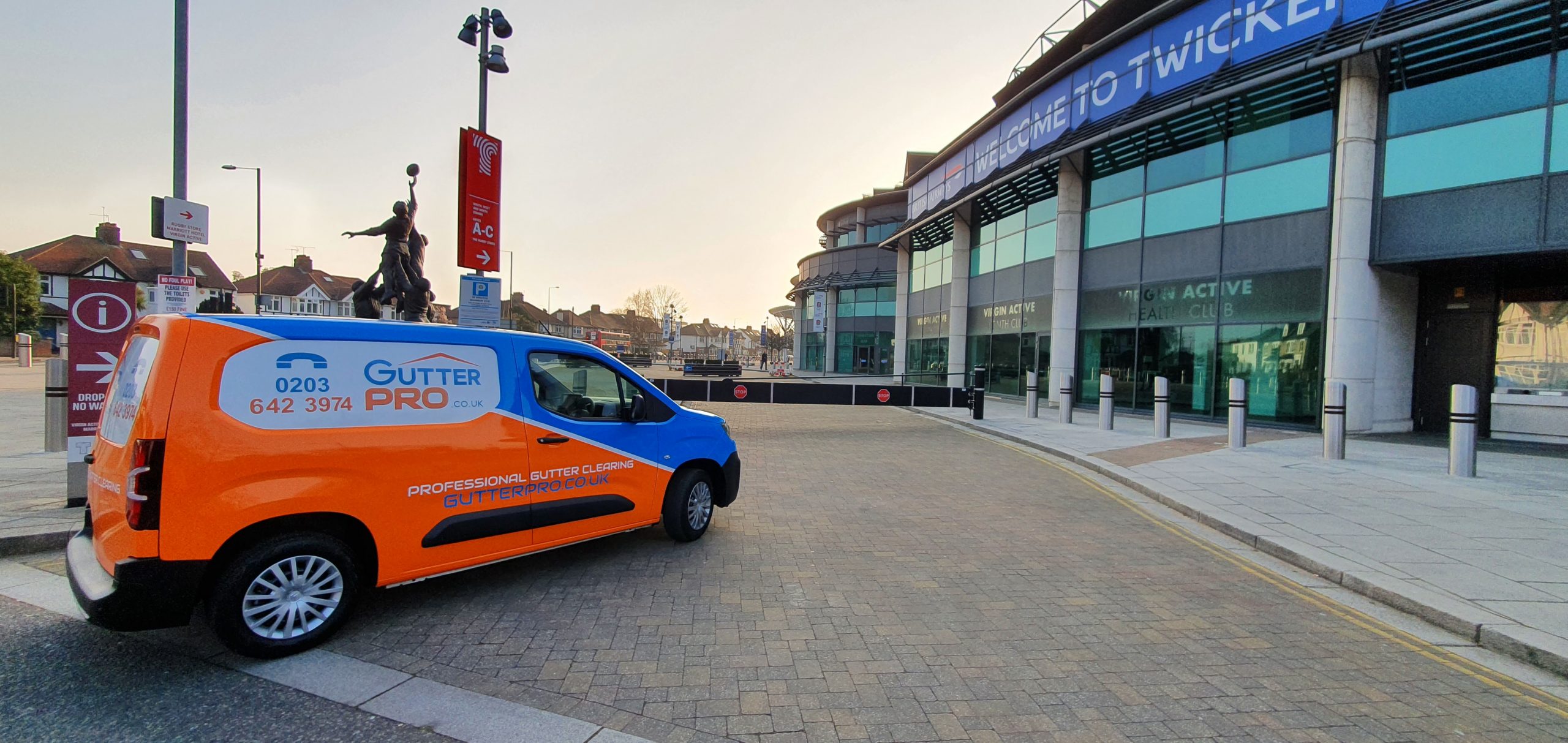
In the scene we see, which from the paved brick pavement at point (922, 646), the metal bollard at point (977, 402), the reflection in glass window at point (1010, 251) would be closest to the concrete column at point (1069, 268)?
the reflection in glass window at point (1010, 251)

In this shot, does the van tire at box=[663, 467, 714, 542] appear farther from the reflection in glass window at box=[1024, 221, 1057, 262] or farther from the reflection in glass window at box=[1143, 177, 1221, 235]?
the reflection in glass window at box=[1024, 221, 1057, 262]

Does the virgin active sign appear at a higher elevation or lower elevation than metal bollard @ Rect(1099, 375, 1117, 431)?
higher

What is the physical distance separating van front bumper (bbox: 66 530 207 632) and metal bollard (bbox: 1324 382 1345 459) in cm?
1319

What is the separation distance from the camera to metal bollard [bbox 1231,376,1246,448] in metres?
11.5

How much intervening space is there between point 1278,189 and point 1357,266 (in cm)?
239

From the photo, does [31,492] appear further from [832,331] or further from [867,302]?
[832,331]

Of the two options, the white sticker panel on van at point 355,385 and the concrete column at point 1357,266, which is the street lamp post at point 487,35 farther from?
the concrete column at point 1357,266

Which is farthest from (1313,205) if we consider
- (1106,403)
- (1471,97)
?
(1106,403)

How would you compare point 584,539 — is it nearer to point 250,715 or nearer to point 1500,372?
point 250,715

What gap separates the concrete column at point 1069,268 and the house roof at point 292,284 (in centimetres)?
7146

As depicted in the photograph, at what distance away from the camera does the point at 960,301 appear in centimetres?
2677

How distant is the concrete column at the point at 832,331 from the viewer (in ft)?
151

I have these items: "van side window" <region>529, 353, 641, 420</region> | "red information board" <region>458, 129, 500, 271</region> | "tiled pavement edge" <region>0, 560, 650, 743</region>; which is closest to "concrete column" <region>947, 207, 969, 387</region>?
"red information board" <region>458, 129, 500, 271</region>

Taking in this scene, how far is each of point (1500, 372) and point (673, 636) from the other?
17343mm
